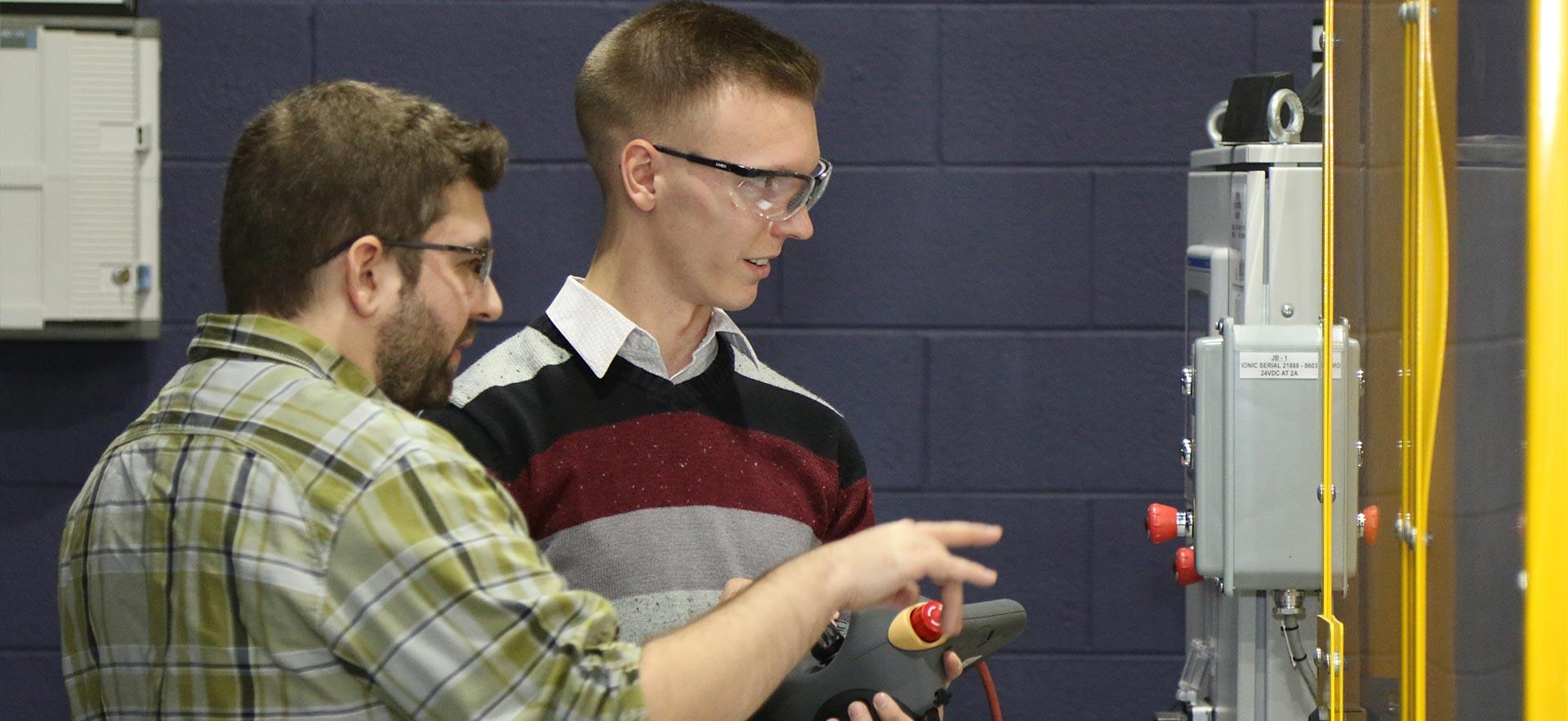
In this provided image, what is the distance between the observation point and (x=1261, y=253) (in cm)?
171

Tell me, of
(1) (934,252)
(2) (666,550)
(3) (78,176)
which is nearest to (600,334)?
(2) (666,550)

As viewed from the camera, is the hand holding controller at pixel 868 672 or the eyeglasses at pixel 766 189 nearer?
the hand holding controller at pixel 868 672

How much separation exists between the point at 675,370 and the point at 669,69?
0.29 metres

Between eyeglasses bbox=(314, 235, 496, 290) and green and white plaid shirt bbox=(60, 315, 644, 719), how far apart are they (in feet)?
0.38

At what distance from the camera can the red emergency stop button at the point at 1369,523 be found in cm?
111

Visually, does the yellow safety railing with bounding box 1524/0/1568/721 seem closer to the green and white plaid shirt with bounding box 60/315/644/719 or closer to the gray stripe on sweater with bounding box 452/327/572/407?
the green and white plaid shirt with bounding box 60/315/644/719

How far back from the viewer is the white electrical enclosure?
2.46 meters

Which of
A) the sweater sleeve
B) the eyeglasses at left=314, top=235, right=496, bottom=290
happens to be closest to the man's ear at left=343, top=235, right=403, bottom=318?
the eyeglasses at left=314, top=235, right=496, bottom=290

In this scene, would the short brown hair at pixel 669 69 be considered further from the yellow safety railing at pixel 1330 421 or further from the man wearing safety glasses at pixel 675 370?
the yellow safety railing at pixel 1330 421

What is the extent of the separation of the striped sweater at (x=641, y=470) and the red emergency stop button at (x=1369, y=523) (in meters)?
0.51

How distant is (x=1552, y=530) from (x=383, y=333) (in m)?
0.76

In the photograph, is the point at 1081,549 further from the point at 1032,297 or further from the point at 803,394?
the point at 803,394

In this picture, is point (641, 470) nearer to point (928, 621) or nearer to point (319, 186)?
point (928, 621)

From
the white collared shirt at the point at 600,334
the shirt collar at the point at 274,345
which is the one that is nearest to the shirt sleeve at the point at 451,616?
the shirt collar at the point at 274,345
